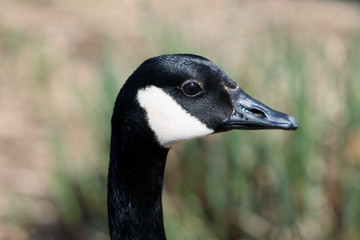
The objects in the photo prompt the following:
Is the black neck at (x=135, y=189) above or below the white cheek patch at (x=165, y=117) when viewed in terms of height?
below

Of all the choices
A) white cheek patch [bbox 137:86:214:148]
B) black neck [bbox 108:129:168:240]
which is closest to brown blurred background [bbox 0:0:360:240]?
black neck [bbox 108:129:168:240]

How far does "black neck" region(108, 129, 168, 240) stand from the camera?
2.02m

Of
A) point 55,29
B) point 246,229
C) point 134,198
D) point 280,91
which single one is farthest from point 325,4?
point 134,198

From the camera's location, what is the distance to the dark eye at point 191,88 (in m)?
1.98

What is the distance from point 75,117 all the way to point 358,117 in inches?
93.7

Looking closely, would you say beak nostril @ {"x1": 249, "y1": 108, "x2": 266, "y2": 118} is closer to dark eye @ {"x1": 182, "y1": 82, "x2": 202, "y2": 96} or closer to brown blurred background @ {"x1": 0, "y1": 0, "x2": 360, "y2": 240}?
dark eye @ {"x1": 182, "y1": 82, "x2": 202, "y2": 96}

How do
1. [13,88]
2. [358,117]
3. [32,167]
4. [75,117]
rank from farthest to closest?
[13,88], [75,117], [32,167], [358,117]

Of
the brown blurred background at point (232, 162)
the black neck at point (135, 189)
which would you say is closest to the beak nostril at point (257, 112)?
the black neck at point (135, 189)

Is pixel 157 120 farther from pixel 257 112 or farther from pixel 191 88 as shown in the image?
pixel 257 112

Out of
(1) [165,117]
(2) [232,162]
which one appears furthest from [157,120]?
(2) [232,162]

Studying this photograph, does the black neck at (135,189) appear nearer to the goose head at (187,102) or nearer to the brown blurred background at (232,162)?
the goose head at (187,102)

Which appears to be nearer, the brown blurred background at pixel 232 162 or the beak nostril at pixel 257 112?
the beak nostril at pixel 257 112

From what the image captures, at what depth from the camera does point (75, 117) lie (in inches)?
185

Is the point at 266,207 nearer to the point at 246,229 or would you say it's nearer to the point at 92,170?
the point at 246,229
